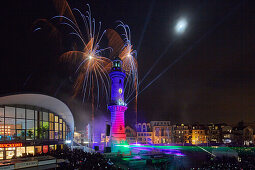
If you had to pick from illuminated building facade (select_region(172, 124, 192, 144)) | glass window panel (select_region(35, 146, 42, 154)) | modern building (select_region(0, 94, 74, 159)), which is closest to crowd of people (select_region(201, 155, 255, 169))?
glass window panel (select_region(35, 146, 42, 154))

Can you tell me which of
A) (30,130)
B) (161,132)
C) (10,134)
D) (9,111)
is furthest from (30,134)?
(161,132)

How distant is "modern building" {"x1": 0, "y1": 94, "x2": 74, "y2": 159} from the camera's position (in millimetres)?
30062

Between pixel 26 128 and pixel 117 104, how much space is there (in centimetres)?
1944

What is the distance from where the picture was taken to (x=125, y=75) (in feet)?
164

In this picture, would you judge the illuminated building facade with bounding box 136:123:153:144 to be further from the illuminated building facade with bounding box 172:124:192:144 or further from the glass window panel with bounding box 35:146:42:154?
the glass window panel with bounding box 35:146:42:154

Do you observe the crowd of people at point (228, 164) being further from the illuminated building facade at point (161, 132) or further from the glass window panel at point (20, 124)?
the illuminated building facade at point (161, 132)

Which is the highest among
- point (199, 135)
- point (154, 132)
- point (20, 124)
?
point (20, 124)

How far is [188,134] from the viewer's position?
331 ft

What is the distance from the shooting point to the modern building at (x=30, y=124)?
30062 mm

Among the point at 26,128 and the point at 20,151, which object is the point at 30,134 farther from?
the point at 20,151

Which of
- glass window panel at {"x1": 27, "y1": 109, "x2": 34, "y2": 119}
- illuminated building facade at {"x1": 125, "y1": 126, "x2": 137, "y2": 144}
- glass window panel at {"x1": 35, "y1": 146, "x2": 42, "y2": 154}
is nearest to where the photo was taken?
glass window panel at {"x1": 27, "y1": 109, "x2": 34, "y2": 119}

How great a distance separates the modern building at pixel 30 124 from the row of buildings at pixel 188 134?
45.5 meters

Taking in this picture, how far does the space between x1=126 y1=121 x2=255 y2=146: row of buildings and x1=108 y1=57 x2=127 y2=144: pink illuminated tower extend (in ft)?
118

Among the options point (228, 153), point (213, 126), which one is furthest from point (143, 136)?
point (228, 153)
